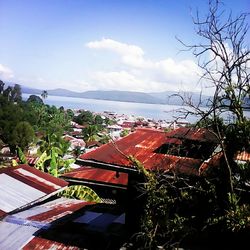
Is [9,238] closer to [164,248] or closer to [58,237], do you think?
[58,237]

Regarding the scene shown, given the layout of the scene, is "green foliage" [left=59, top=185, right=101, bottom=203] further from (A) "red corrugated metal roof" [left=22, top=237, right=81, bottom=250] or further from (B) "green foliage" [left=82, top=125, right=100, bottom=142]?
(B) "green foliage" [left=82, top=125, right=100, bottom=142]

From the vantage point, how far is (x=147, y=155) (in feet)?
24.1

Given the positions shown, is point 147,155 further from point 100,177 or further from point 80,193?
point 80,193

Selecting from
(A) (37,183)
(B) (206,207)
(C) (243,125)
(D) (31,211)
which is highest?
(C) (243,125)

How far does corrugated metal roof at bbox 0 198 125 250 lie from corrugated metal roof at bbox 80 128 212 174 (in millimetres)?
1901

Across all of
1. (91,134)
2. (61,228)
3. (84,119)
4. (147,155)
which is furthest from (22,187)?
(84,119)

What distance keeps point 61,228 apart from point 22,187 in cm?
219

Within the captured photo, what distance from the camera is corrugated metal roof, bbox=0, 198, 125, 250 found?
303 inches

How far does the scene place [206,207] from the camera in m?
6.38

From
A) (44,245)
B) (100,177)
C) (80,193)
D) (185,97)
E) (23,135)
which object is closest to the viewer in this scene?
(185,97)

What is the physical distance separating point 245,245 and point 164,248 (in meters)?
1.54

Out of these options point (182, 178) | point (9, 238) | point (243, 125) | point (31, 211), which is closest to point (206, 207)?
point (182, 178)

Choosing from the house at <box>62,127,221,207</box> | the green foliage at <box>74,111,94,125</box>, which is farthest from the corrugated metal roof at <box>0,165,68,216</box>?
the green foliage at <box>74,111,94,125</box>

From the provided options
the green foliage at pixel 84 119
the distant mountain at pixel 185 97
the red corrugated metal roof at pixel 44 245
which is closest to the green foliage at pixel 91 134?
the green foliage at pixel 84 119
